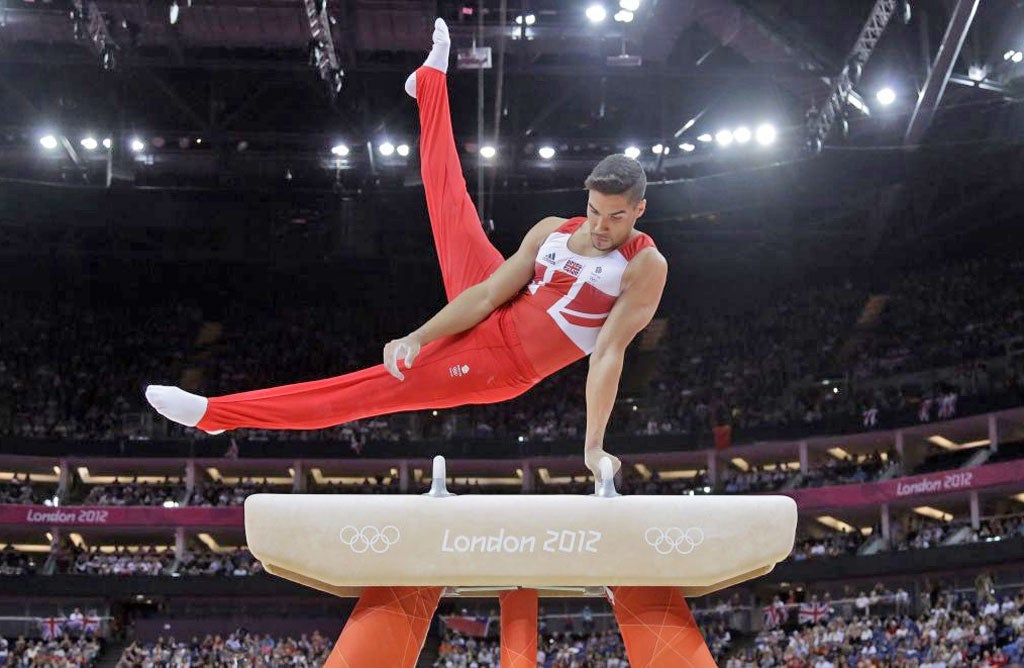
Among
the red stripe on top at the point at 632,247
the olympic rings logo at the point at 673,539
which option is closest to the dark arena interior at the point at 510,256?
the red stripe on top at the point at 632,247

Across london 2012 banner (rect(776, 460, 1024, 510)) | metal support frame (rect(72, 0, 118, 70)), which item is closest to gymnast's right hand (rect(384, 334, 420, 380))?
metal support frame (rect(72, 0, 118, 70))

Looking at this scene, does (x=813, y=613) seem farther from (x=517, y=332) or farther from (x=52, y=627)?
(x=517, y=332)

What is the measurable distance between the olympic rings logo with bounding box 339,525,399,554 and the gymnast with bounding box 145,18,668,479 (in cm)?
74

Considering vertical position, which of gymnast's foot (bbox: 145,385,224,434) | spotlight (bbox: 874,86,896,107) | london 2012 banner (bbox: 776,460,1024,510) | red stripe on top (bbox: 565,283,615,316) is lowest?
gymnast's foot (bbox: 145,385,224,434)

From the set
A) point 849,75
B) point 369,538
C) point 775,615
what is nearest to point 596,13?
point 849,75

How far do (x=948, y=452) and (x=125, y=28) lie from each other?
17.3 metres

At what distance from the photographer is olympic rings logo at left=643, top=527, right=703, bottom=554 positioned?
10.2ft

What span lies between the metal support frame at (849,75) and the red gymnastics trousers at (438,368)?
462 inches

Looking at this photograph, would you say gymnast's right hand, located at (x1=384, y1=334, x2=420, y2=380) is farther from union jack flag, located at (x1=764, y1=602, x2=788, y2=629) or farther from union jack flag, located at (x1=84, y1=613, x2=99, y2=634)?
union jack flag, located at (x1=84, y1=613, x2=99, y2=634)

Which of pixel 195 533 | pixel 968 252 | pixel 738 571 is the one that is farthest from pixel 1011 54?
pixel 195 533

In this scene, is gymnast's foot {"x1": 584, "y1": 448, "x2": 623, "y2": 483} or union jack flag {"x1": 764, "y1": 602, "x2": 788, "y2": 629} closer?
gymnast's foot {"x1": 584, "y1": 448, "x2": 623, "y2": 483}

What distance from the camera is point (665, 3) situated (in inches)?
607

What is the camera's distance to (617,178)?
11.9ft

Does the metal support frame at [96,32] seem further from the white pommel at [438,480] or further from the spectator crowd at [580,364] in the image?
the white pommel at [438,480]
